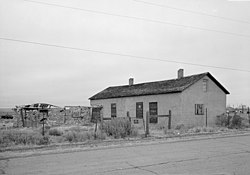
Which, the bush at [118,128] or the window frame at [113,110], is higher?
the window frame at [113,110]

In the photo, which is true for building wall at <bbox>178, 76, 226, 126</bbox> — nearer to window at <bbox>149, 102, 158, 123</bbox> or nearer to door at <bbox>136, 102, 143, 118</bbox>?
window at <bbox>149, 102, 158, 123</bbox>

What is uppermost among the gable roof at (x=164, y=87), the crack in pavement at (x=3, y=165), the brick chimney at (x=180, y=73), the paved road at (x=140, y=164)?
the brick chimney at (x=180, y=73)

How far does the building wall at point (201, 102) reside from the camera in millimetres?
26703

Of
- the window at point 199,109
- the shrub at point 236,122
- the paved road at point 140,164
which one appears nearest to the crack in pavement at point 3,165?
the paved road at point 140,164

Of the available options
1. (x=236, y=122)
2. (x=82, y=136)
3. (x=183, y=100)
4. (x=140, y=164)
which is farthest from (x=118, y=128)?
(x=236, y=122)

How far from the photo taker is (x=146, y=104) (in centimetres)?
3038

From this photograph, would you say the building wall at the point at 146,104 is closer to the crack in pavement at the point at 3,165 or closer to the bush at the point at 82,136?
the bush at the point at 82,136

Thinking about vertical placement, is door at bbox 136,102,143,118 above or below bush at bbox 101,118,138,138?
above

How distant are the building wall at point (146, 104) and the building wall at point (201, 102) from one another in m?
0.72

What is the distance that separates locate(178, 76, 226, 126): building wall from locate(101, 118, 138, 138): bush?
30.2 ft

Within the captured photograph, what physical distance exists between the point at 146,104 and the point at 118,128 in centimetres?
1279

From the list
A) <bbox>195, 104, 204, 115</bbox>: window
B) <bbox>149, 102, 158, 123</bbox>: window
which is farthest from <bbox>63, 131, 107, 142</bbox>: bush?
<bbox>195, 104, 204, 115</bbox>: window

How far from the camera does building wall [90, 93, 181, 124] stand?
→ 26.9 m

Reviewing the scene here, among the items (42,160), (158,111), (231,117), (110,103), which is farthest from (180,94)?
(42,160)
